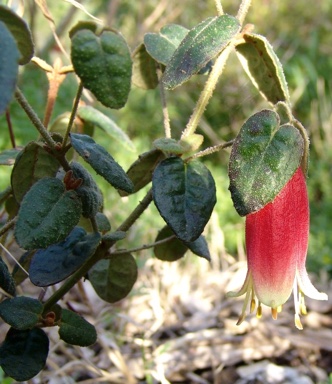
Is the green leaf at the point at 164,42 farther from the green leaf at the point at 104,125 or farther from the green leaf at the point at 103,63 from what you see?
the green leaf at the point at 103,63

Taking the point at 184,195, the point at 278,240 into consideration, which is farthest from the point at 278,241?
the point at 184,195

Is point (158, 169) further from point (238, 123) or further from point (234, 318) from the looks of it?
point (238, 123)

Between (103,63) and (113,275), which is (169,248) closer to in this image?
(113,275)

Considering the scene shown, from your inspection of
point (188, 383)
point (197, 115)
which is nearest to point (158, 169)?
point (197, 115)

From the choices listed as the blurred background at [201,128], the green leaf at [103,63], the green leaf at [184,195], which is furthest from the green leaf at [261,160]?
the blurred background at [201,128]

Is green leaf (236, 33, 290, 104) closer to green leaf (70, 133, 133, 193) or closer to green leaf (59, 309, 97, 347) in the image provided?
green leaf (70, 133, 133, 193)

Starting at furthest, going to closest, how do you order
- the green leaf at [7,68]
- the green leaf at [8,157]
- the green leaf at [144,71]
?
the green leaf at [144,71] < the green leaf at [8,157] < the green leaf at [7,68]
